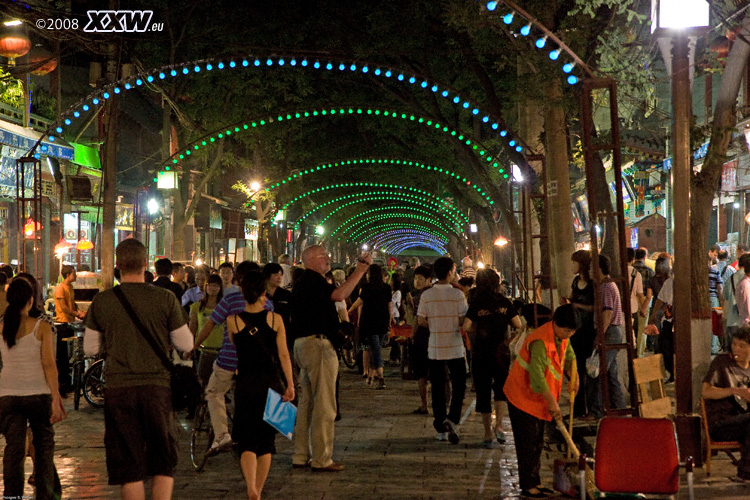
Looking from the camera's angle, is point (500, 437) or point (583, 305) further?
point (583, 305)

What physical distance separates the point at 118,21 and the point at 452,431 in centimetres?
1235

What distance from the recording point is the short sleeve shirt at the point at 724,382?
778cm

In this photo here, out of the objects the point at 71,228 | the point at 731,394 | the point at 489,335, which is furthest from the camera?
the point at 71,228

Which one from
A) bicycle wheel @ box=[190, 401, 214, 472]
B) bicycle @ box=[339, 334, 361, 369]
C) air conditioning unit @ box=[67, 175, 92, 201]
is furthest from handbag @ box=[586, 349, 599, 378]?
air conditioning unit @ box=[67, 175, 92, 201]

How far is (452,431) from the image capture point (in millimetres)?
9523

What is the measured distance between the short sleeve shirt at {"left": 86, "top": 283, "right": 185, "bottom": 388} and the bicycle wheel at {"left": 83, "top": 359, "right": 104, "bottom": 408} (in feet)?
22.0

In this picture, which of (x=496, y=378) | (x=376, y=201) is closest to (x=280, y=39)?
(x=496, y=378)

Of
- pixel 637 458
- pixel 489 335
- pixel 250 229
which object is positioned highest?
pixel 250 229

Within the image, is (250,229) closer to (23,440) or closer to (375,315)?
(375,315)

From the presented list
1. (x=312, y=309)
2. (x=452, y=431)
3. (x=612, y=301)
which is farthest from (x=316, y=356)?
(x=612, y=301)

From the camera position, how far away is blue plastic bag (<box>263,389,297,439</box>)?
673 cm

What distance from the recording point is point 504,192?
3084 centimetres

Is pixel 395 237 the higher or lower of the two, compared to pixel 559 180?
higher

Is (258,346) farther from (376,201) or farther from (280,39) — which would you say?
(376,201)
